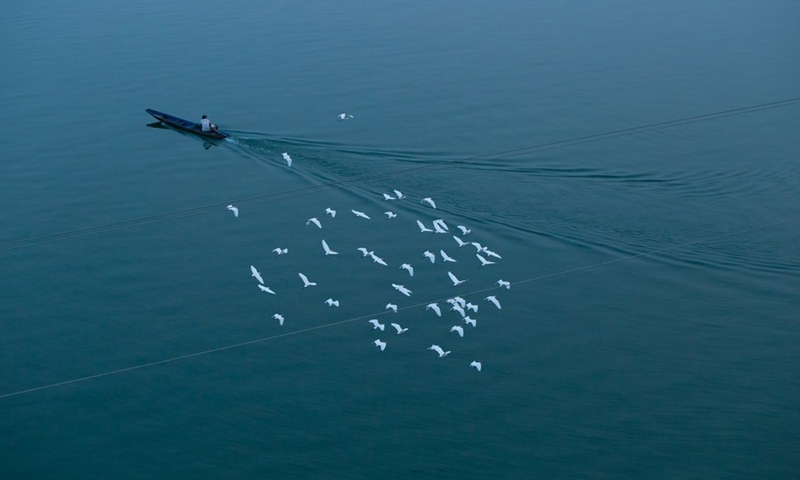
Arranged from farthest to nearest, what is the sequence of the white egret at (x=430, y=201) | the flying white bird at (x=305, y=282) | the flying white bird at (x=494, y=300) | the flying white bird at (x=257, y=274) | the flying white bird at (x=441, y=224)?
1. the white egret at (x=430, y=201)
2. the flying white bird at (x=441, y=224)
3. the flying white bird at (x=257, y=274)
4. the flying white bird at (x=305, y=282)
5. the flying white bird at (x=494, y=300)

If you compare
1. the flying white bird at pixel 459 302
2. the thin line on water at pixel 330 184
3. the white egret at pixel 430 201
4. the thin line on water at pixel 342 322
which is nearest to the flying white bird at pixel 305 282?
the thin line on water at pixel 342 322

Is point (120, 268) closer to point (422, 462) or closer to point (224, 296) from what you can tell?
point (224, 296)

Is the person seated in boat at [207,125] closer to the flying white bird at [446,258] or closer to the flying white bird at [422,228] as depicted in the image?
the flying white bird at [422,228]

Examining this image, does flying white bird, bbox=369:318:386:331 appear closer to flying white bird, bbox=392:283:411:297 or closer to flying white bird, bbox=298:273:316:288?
flying white bird, bbox=392:283:411:297

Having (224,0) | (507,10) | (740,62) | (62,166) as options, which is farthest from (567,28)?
(62,166)

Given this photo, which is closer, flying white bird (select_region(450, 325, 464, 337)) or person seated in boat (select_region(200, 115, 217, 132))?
flying white bird (select_region(450, 325, 464, 337))

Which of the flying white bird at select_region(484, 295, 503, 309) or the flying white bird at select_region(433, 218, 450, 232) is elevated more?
the flying white bird at select_region(433, 218, 450, 232)

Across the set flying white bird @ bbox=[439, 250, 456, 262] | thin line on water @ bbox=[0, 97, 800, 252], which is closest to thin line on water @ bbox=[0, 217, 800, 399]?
flying white bird @ bbox=[439, 250, 456, 262]
